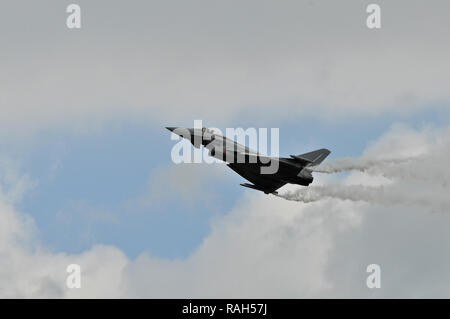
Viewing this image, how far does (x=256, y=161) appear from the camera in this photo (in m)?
73.8

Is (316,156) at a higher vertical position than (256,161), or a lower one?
higher

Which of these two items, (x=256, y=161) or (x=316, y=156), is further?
(x=316, y=156)

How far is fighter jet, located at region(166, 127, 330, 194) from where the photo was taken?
7225 centimetres

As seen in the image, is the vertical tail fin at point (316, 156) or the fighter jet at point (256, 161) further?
the vertical tail fin at point (316, 156)

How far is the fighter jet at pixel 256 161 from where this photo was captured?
237ft

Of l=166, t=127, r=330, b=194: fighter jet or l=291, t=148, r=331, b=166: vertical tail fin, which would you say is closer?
l=166, t=127, r=330, b=194: fighter jet
